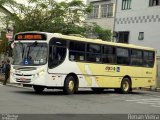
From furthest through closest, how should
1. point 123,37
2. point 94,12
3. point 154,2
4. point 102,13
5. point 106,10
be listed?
point 94,12
point 102,13
point 106,10
point 123,37
point 154,2

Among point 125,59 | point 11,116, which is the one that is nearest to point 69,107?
point 11,116

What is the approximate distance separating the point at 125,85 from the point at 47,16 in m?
15.8

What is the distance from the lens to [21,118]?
12.5 metres

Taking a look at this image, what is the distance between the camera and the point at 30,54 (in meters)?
22.2

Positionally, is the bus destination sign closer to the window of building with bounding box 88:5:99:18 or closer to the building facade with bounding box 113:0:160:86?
the building facade with bounding box 113:0:160:86

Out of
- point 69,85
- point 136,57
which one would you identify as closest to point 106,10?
point 136,57

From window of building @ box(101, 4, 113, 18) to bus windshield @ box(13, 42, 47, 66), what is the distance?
2325cm

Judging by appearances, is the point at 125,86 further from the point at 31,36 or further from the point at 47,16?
the point at 47,16

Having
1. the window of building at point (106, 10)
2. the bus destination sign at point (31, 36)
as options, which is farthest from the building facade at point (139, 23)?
the bus destination sign at point (31, 36)

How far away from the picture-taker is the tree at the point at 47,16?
1610 inches

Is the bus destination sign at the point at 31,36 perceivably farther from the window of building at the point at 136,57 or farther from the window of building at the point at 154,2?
the window of building at the point at 154,2

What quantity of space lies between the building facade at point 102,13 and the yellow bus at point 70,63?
55.7ft

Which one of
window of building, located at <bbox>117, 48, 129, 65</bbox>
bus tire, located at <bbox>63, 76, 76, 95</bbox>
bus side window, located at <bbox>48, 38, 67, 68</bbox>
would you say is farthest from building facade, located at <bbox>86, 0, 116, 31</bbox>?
bus side window, located at <bbox>48, 38, 67, 68</bbox>

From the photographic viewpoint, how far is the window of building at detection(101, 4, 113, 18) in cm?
4508
